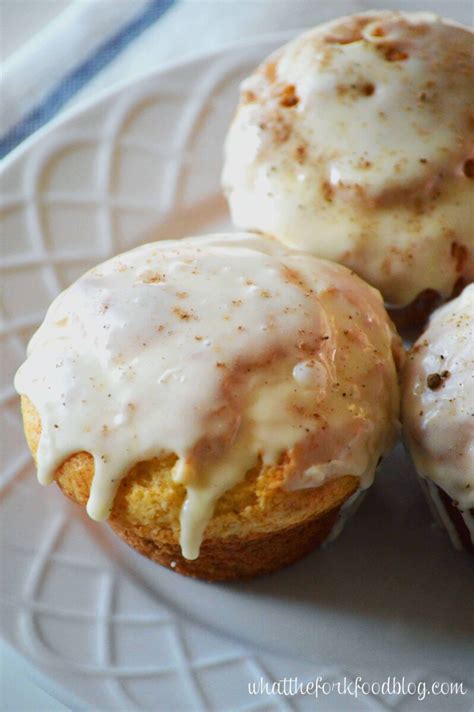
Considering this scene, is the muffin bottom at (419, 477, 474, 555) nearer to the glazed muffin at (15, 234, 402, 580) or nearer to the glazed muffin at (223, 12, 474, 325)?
the glazed muffin at (15, 234, 402, 580)

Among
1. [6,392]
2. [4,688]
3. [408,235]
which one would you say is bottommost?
[4,688]

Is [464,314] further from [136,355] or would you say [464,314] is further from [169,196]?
[169,196]

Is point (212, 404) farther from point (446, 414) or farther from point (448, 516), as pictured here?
point (448, 516)

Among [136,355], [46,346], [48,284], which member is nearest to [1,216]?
[48,284]

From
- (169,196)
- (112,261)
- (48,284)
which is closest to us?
(112,261)

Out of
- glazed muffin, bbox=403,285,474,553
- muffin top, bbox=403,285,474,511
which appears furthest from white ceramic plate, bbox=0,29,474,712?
muffin top, bbox=403,285,474,511

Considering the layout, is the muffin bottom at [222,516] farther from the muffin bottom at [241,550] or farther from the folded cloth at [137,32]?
the folded cloth at [137,32]
